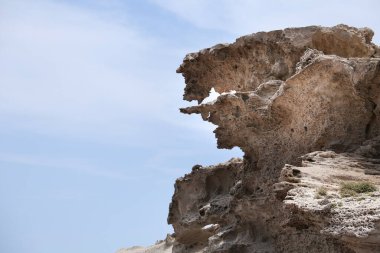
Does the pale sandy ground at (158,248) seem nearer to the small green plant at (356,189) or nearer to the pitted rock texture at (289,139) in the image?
the pitted rock texture at (289,139)

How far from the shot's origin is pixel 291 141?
17766 mm

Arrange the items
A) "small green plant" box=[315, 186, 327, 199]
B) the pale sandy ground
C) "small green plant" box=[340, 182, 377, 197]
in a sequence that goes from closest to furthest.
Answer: "small green plant" box=[340, 182, 377, 197]
"small green plant" box=[315, 186, 327, 199]
the pale sandy ground

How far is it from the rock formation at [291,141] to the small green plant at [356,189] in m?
0.02

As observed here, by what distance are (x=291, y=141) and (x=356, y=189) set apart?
6255mm

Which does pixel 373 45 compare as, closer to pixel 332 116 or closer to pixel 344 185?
pixel 332 116

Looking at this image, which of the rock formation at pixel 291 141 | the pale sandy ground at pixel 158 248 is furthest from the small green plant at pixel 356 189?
the pale sandy ground at pixel 158 248

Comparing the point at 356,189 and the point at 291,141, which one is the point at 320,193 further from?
the point at 291,141

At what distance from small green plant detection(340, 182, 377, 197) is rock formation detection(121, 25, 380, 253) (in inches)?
0.7

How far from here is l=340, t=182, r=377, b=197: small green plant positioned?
11.4 m

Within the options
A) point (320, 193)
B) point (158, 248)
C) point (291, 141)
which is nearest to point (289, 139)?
point (291, 141)

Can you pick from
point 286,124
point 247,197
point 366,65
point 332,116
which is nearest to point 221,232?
point 247,197

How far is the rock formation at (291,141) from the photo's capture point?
11.6 meters

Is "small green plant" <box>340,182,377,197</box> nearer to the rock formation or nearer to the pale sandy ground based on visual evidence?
the rock formation

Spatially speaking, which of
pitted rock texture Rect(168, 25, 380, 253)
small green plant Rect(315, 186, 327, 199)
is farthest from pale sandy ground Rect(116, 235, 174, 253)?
small green plant Rect(315, 186, 327, 199)
